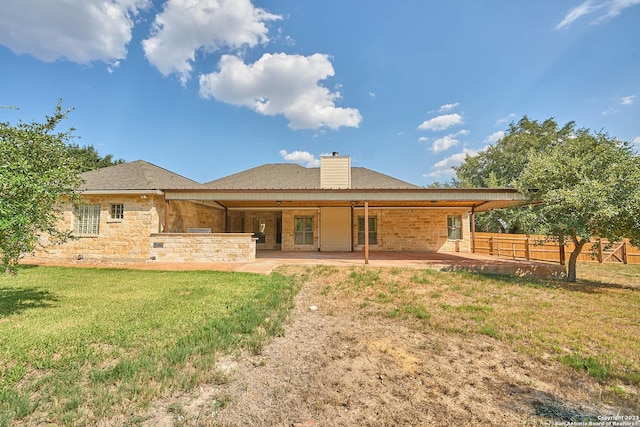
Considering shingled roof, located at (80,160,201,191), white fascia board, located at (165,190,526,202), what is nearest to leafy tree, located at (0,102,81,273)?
white fascia board, located at (165,190,526,202)

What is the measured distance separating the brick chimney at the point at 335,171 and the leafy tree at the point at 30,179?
40.6 feet

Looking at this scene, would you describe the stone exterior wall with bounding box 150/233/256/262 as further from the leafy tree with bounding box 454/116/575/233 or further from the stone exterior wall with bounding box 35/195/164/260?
the leafy tree with bounding box 454/116/575/233

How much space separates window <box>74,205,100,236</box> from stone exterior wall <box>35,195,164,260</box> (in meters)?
0.23

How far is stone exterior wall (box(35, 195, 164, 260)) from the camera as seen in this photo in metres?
→ 11.3

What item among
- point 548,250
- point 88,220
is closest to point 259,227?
point 88,220

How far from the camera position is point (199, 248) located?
437 inches

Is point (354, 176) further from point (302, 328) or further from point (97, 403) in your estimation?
point (97, 403)

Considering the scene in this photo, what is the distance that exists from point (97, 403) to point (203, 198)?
29.5ft

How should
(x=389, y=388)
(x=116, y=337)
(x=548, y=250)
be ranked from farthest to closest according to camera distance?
(x=548, y=250) < (x=116, y=337) < (x=389, y=388)

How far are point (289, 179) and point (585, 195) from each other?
14113mm

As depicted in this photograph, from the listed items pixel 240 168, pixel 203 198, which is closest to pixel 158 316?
pixel 203 198

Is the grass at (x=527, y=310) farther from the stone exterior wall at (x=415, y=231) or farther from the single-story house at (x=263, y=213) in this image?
the stone exterior wall at (x=415, y=231)

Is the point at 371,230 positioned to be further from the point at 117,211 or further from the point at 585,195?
the point at 117,211

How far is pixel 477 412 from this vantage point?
8.35ft
